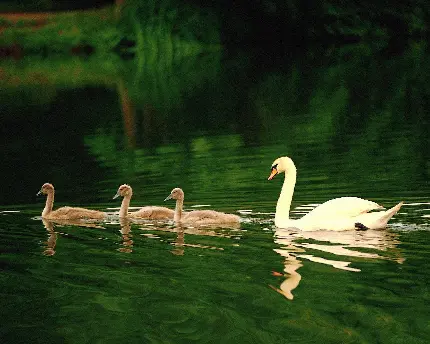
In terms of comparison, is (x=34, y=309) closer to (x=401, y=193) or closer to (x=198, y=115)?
(x=401, y=193)

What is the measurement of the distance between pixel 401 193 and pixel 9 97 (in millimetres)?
26802

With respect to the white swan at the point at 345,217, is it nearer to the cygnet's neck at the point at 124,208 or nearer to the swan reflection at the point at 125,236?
the swan reflection at the point at 125,236

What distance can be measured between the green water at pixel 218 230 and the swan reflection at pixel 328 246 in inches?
1.1

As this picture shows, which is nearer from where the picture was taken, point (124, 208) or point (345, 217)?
point (345, 217)

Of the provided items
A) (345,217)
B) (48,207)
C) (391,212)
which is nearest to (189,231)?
(345,217)

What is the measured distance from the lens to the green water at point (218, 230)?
9.13 m

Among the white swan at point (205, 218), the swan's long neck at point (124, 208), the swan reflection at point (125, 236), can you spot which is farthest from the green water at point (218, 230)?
the swan's long neck at point (124, 208)

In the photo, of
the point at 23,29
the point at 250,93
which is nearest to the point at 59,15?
the point at 23,29

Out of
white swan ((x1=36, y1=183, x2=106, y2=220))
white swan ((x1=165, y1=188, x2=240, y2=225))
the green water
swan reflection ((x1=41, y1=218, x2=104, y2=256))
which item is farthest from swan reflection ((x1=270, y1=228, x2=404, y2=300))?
white swan ((x1=36, y1=183, x2=106, y2=220))

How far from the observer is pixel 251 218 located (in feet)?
45.6

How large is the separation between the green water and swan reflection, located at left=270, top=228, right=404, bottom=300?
0.09 ft

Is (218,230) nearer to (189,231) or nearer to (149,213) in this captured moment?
(189,231)

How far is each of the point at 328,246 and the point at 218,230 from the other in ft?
5.33

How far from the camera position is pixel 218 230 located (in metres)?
13.1
